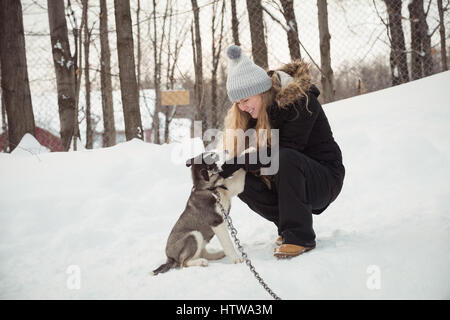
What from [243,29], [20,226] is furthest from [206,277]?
[243,29]

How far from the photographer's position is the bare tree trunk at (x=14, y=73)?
19.9 feet

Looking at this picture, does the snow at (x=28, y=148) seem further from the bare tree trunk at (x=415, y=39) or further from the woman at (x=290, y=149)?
the bare tree trunk at (x=415, y=39)

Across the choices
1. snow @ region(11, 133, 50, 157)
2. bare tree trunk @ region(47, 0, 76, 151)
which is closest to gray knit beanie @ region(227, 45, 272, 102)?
snow @ region(11, 133, 50, 157)

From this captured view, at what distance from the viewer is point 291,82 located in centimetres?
256

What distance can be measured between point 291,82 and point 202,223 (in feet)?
4.11

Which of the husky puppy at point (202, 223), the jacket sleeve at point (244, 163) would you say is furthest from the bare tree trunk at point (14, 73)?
the jacket sleeve at point (244, 163)

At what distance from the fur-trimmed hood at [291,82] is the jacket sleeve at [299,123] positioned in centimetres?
6

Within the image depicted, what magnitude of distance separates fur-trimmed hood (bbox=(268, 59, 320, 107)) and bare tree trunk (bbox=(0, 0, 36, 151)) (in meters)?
5.27

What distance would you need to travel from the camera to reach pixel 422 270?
1.99m

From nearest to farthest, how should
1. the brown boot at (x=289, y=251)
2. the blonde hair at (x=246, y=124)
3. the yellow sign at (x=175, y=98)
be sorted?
the brown boot at (x=289, y=251) < the blonde hair at (x=246, y=124) < the yellow sign at (x=175, y=98)

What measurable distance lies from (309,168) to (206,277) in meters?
1.07
